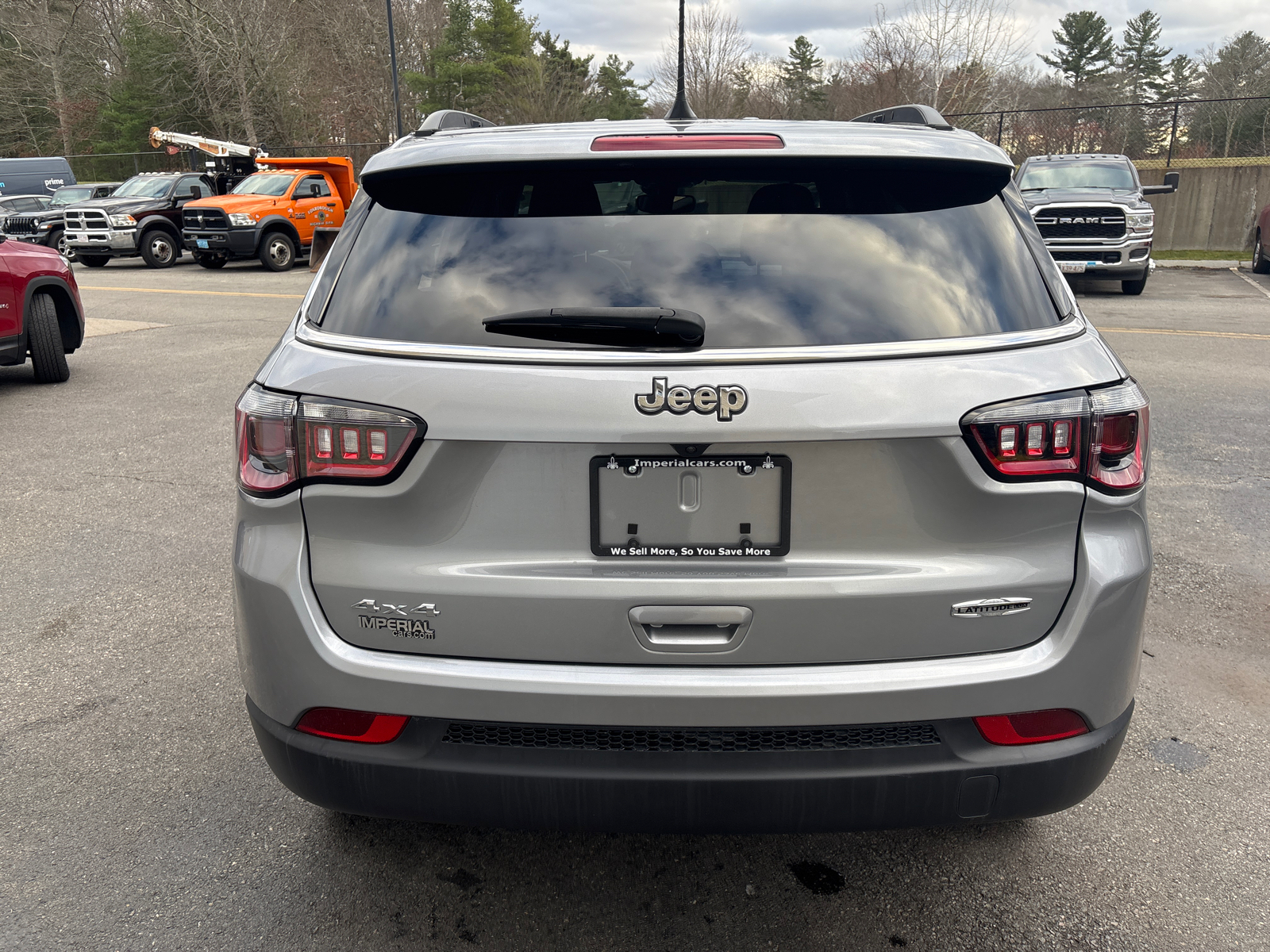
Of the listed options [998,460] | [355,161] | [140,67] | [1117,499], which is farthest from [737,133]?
[140,67]

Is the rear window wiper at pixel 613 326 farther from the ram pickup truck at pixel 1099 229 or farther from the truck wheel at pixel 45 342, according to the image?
the ram pickup truck at pixel 1099 229

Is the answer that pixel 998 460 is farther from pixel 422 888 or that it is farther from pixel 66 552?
pixel 66 552

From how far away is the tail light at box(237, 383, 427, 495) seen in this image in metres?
1.96

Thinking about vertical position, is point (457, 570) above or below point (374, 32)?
below

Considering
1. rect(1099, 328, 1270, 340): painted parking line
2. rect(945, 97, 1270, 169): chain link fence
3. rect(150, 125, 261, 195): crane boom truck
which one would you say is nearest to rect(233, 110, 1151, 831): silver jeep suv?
rect(1099, 328, 1270, 340): painted parking line

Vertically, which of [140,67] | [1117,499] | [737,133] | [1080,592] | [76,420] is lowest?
[76,420]

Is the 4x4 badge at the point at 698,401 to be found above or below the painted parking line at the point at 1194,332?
above

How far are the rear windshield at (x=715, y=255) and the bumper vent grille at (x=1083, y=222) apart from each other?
562 inches

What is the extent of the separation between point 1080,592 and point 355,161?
43.8 m

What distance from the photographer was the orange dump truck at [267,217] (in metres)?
21.0

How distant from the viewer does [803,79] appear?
6862cm

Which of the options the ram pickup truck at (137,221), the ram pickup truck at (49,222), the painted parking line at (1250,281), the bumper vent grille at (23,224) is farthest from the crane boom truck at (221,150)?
the painted parking line at (1250,281)

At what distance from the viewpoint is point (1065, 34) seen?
64.9 m

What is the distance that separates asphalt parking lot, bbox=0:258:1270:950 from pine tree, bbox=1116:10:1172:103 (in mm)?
72513
